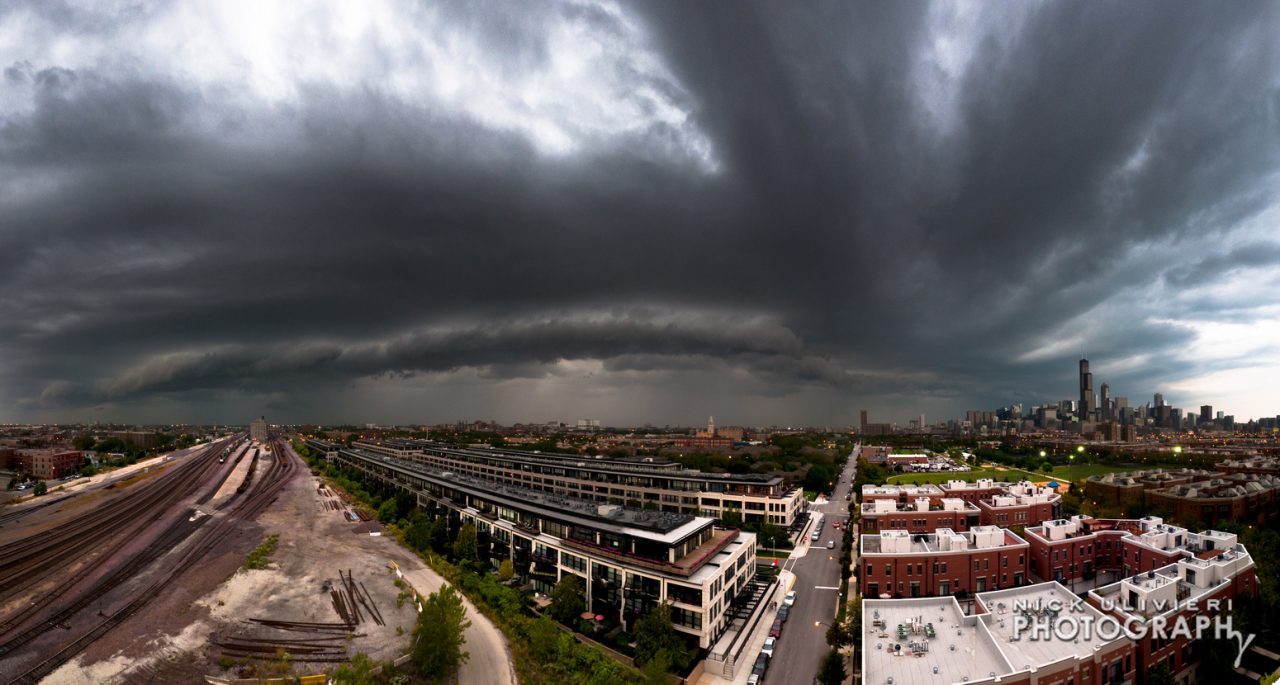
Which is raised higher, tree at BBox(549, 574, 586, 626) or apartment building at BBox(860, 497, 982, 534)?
apartment building at BBox(860, 497, 982, 534)

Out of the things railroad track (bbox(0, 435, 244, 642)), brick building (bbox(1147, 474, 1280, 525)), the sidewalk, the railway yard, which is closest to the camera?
the railway yard

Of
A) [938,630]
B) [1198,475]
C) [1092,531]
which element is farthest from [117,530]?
[1198,475]

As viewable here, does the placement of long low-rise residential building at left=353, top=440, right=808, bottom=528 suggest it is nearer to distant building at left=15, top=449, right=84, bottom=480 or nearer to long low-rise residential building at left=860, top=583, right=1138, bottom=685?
long low-rise residential building at left=860, top=583, right=1138, bottom=685

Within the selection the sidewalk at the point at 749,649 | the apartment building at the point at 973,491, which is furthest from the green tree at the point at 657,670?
the apartment building at the point at 973,491

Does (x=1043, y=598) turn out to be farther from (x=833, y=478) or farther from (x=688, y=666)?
(x=833, y=478)

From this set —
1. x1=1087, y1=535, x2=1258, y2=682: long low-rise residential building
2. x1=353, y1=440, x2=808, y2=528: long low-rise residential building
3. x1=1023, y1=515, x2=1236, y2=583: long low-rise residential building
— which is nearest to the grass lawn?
x1=353, y1=440, x2=808, y2=528: long low-rise residential building

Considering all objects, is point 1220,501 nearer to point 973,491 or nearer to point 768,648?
point 973,491

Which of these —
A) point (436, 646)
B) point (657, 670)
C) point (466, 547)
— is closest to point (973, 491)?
point (657, 670)
